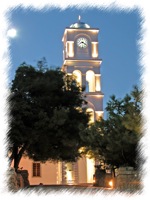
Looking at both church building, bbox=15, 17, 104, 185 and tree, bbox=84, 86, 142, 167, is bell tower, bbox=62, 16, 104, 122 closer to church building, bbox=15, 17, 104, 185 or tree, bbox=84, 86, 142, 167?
church building, bbox=15, 17, 104, 185

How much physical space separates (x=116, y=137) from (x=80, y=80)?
22648mm

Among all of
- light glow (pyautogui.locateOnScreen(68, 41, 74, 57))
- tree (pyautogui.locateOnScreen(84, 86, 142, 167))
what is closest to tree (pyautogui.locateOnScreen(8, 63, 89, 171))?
tree (pyautogui.locateOnScreen(84, 86, 142, 167))

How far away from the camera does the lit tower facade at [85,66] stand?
3553 centimetres

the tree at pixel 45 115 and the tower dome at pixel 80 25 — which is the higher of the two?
the tower dome at pixel 80 25

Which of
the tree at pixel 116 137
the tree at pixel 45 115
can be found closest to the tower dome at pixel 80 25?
the tree at pixel 45 115

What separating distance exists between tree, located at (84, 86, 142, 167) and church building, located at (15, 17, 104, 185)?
16097mm

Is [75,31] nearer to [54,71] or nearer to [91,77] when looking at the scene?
[91,77]

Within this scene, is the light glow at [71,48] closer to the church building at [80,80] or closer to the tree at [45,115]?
the church building at [80,80]

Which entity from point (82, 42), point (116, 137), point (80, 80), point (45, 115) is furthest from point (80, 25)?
point (116, 137)

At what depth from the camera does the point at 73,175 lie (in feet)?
115

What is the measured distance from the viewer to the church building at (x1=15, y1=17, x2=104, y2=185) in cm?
3344

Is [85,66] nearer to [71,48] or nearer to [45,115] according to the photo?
[71,48]

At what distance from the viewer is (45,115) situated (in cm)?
2050

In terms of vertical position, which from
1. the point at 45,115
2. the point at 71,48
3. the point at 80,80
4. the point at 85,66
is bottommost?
the point at 45,115
